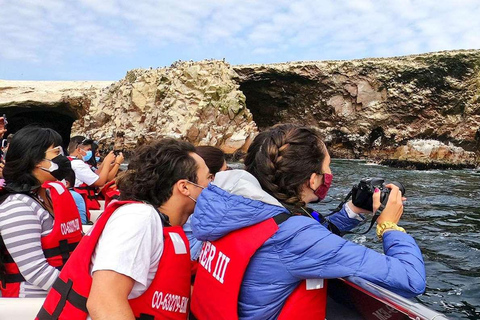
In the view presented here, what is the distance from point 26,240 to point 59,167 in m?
0.65

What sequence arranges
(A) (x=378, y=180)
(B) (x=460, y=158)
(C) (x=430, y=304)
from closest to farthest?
(A) (x=378, y=180), (C) (x=430, y=304), (B) (x=460, y=158)

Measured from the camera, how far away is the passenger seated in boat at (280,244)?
1.32m

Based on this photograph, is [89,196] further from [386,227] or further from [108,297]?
[386,227]

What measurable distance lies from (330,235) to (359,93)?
28582mm

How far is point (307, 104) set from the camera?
29719 mm

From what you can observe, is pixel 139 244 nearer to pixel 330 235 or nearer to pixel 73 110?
pixel 330 235

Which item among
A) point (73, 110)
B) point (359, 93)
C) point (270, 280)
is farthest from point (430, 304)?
point (73, 110)

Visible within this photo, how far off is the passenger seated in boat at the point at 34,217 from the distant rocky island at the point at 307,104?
61.0ft

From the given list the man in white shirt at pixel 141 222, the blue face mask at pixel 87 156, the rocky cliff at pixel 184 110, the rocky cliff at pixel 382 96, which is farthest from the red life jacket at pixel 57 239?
the rocky cliff at pixel 382 96

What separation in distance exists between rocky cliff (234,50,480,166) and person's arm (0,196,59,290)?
86.0 ft

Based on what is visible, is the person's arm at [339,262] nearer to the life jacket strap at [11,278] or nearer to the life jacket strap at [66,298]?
the life jacket strap at [66,298]

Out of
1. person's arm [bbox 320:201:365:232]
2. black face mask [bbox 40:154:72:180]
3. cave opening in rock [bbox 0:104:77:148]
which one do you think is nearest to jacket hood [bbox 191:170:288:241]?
person's arm [bbox 320:201:365:232]

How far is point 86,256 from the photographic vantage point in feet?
4.22

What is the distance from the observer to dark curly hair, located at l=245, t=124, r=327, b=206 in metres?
1.53
